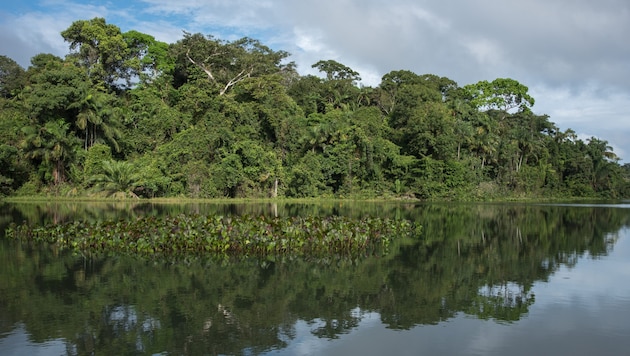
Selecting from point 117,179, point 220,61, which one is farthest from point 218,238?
point 220,61

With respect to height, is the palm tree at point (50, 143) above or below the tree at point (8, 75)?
below

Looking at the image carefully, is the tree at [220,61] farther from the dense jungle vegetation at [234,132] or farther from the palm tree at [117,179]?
the palm tree at [117,179]

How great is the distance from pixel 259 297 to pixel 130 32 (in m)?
40.1

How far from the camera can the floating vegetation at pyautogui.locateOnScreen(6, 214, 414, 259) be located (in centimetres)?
1152

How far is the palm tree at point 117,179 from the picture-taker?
31.9 m

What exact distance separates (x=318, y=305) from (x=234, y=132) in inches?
1186

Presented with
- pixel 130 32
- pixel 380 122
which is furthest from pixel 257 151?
pixel 130 32

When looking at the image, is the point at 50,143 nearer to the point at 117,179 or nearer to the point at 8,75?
the point at 117,179

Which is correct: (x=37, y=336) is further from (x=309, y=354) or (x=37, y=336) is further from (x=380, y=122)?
(x=380, y=122)

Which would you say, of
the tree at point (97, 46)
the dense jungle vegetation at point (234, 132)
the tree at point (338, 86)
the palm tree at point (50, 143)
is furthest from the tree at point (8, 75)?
the tree at point (338, 86)

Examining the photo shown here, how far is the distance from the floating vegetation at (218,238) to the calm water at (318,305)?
2.55 feet

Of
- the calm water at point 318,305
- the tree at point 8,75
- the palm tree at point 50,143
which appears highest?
the tree at point 8,75

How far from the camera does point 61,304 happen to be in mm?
7176

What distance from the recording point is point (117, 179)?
105 ft
